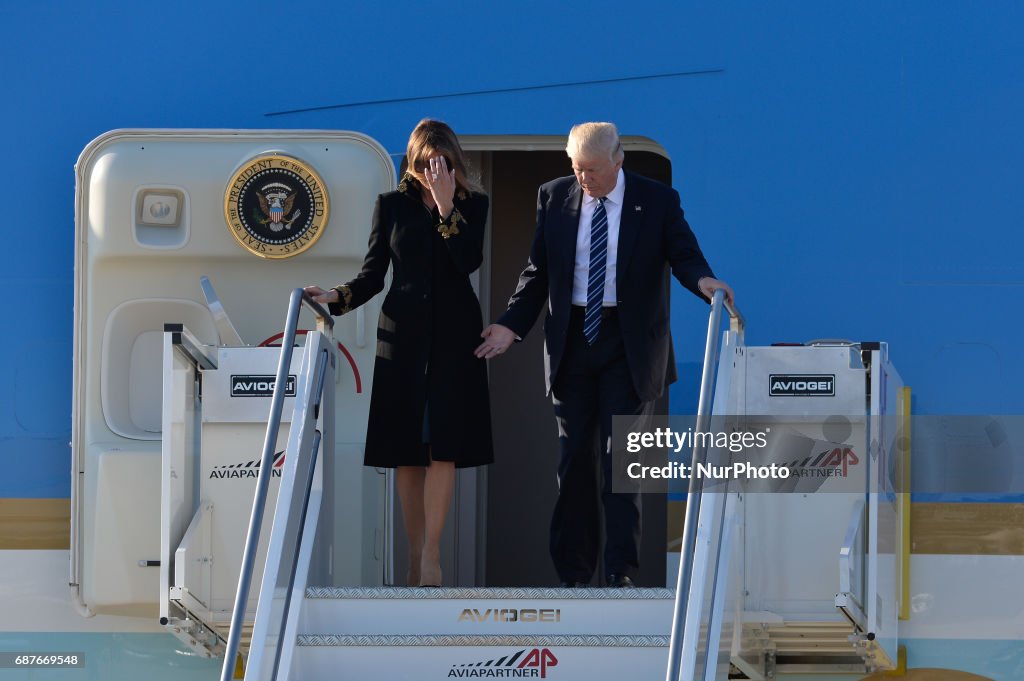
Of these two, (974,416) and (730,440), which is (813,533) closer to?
(730,440)

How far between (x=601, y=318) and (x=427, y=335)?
578mm

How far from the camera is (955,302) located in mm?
5906

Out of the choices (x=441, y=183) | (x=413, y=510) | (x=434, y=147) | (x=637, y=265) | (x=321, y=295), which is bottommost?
(x=413, y=510)

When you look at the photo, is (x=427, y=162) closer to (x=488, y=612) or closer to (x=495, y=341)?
(x=495, y=341)

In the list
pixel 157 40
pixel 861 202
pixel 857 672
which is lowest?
pixel 857 672

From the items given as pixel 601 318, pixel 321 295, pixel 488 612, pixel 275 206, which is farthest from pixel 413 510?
pixel 275 206

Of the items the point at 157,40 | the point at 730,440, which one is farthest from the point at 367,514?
the point at 157,40

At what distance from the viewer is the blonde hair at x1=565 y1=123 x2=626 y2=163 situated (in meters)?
4.82

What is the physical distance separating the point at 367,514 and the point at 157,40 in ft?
6.79

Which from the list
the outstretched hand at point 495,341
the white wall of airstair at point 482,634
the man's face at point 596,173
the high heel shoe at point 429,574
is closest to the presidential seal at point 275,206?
the outstretched hand at point 495,341

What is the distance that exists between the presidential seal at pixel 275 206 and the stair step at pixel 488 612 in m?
1.75

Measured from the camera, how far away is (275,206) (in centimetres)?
594

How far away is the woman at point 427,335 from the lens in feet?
16.3

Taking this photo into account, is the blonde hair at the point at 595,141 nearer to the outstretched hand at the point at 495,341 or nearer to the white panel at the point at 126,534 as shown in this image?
the outstretched hand at the point at 495,341
